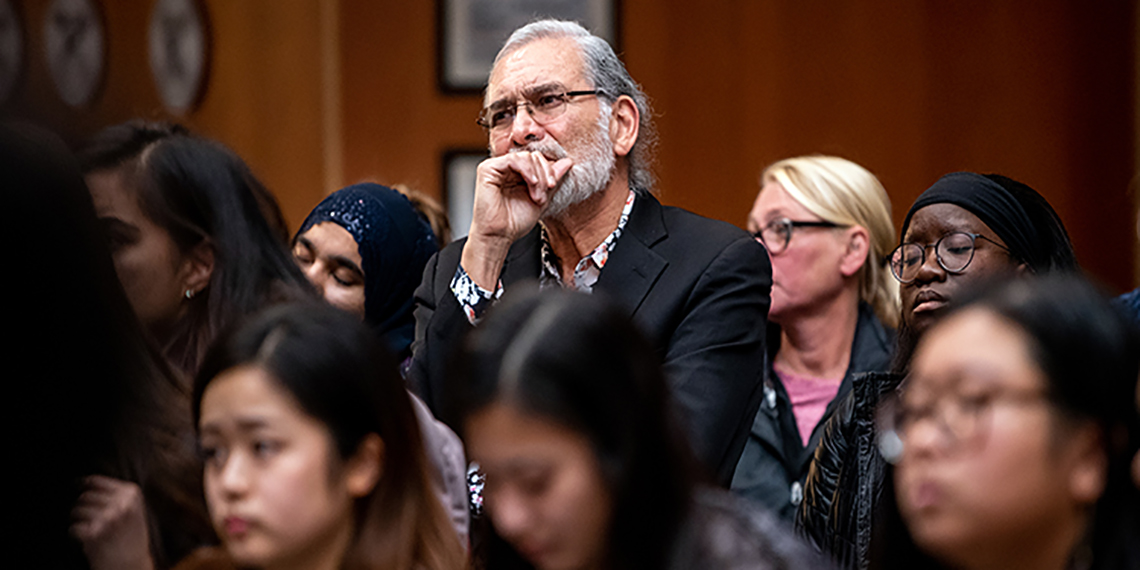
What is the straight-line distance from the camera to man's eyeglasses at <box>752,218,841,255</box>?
3139 mm

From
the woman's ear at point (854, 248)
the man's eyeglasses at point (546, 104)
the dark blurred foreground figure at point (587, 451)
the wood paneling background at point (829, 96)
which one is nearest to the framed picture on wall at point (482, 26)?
the wood paneling background at point (829, 96)

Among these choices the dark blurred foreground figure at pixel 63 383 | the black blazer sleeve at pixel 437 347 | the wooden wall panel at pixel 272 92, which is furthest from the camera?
the wooden wall panel at pixel 272 92

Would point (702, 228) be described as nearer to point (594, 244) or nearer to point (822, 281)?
point (594, 244)

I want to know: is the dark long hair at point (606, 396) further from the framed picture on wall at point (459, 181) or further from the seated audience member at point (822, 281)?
the framed picture on wall at point (459, 181)

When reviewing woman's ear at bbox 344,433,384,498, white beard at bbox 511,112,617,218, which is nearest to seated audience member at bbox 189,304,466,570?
woman's ear at bbox 344,433,384,498

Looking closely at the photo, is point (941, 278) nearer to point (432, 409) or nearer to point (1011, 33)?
point (432, 409)

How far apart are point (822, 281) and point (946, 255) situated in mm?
1019

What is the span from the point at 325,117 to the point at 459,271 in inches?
114

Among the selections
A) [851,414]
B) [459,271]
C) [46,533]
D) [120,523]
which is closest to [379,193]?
[459,271]

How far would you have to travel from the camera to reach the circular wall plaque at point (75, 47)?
0.50 meters

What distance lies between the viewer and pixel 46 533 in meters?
1.18

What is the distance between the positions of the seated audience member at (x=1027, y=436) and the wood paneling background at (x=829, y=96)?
361 centimetres

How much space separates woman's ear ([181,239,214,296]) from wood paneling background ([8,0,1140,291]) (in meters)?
2.95

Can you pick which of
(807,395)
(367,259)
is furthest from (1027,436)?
(367,259)
